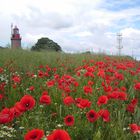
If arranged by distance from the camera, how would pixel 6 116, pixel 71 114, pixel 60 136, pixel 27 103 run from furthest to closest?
pixel 71 114, pixel 27 103, pixel 6 116, pixel 60 136

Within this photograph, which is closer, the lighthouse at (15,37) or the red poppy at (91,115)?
the red poppy at (91,115)

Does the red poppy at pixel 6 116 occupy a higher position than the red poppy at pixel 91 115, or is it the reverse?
the red poppy at pixel 6 116

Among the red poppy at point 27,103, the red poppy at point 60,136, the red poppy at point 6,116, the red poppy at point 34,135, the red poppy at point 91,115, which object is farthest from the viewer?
the red poppy at point 91,115

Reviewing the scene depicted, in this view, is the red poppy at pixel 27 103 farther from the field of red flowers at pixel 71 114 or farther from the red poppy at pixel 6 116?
the red poppy at pixel 6 116

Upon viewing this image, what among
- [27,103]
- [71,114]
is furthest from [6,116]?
[71,114]

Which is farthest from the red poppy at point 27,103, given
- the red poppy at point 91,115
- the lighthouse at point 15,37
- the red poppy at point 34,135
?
the lighthouse at point 15,37

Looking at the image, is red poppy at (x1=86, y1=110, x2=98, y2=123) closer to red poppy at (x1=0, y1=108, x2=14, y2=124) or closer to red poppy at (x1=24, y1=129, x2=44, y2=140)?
red poppy at (x1=0, y1=108, x2=14, y2=124)

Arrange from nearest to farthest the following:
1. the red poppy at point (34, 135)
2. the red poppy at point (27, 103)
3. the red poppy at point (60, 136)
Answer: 1. the red poppy at point (60, 136)
2. the red poppy at point (34, 135)
3. the red poppy at point (27, 103)

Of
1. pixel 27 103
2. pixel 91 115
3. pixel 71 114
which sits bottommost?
pixel 71 114

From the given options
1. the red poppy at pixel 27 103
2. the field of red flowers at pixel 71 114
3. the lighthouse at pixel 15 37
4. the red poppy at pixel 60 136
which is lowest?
the field of red flowers at pixel 71 114

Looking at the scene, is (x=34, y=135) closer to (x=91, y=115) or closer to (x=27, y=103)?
(x=27, y=103)

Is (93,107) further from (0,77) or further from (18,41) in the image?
(18,41)

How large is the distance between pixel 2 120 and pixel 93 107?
1.71m

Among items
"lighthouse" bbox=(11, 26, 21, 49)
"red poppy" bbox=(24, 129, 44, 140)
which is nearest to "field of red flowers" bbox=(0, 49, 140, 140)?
"red poppy" bbox=(24, 129, 44, 140)
